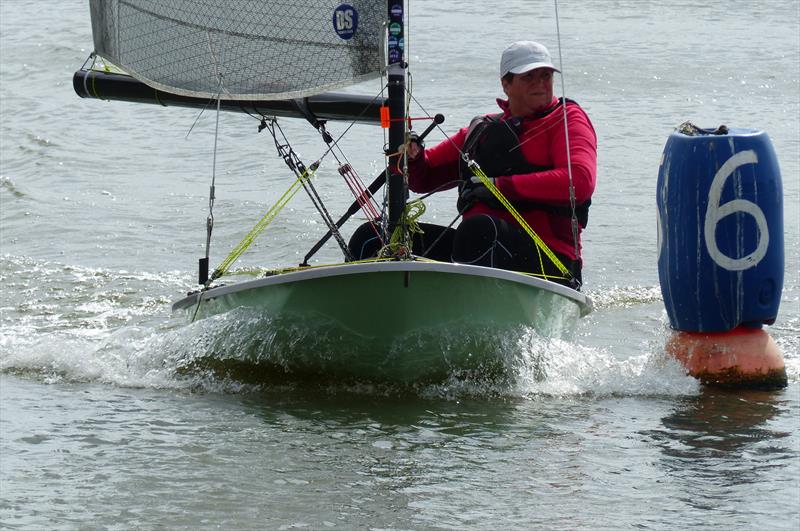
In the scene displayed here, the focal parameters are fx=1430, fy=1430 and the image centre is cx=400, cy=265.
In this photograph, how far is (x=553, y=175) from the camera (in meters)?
6.21

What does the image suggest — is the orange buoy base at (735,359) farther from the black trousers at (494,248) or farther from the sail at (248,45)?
the sail at (248,45)

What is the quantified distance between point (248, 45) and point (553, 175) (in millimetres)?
1592

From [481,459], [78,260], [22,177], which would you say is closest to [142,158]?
[22,177]

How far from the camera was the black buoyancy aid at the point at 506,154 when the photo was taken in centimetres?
637

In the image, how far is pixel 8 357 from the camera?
6.92 m

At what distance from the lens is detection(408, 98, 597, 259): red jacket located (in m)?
6.21

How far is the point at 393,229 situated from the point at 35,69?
12.9 meters

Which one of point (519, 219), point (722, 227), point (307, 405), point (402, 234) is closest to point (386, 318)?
point (402, 234)

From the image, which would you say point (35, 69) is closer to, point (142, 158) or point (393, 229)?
point (142, 158)

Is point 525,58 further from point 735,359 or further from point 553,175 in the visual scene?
point 735,359

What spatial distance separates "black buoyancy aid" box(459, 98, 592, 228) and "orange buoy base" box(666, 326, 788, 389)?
2.54 ft

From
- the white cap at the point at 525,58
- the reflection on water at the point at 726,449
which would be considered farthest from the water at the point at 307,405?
the white cap at the point at 525,58

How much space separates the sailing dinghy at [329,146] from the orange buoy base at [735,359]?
56 centimetres

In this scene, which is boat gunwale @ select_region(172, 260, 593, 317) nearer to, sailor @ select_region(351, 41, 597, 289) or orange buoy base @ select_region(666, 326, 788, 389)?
sailor @ select_region(351, 41, 597, 289)
